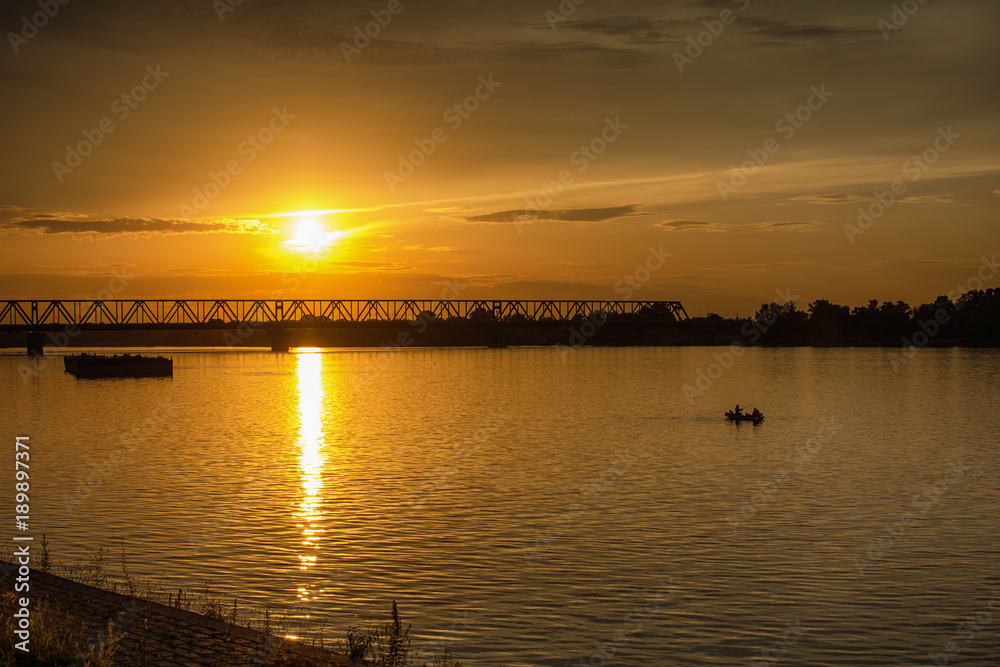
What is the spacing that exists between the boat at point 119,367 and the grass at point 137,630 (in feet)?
496

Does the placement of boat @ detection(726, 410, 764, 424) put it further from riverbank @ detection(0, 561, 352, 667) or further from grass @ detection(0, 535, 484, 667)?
riverbank @ detection(0, 561, 352, 667)

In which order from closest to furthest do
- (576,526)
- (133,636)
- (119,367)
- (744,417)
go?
(133,636)
(576,526)
(744,417)
(119,367)

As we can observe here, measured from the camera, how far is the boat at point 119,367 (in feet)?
546

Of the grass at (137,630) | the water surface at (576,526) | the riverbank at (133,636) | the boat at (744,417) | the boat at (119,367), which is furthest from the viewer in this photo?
the boat at (119,367)

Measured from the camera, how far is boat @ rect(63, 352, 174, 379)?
166m

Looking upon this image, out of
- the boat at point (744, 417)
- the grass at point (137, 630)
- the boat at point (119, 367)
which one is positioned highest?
the boat at point (119, 367)

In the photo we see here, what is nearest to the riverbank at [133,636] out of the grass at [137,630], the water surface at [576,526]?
the grass at [137,630]

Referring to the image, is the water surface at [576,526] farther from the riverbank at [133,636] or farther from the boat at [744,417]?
the riverbank at [133,636]

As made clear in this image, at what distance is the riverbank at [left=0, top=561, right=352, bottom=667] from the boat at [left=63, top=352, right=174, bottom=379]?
15786 centimetres

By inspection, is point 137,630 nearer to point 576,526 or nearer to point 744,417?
point 576,526

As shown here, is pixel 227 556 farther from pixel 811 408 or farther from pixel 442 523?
pixel 811 408

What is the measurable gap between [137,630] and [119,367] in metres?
169

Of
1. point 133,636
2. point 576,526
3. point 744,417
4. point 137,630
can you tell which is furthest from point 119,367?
point 133,636

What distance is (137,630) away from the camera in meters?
16.6
